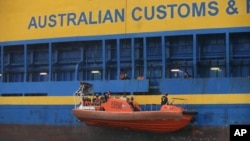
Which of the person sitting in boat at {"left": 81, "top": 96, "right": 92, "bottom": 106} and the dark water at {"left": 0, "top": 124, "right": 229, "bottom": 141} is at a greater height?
the person sitting in boat at {"left": 81, "top": 96, "right": 92, "bottom": 106}

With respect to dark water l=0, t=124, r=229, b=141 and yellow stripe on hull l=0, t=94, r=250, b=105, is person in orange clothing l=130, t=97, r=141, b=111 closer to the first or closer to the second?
yellow stripe on hull l=0, t=94, r=250, b=105

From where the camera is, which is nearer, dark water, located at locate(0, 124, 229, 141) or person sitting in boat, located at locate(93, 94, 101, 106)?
dark water, located at locate(0, 124, 229, 141)

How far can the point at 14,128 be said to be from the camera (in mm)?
12094

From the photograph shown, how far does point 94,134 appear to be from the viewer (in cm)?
1070

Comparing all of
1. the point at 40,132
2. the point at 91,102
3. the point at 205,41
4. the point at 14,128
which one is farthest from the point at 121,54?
the point at 14,128

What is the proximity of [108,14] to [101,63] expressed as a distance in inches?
57.1

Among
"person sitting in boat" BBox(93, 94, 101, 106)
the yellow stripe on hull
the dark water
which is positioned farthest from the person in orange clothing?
"person sitting in boat" BBox(93, 94, 101, 106)

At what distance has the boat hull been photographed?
30.9 ft

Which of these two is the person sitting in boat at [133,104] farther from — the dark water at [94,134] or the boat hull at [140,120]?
the dark water at [94,134]

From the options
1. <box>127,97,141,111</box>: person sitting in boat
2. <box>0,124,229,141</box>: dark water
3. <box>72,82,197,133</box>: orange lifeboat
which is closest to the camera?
<box>72,82,197,133</box>: orange lifeboat

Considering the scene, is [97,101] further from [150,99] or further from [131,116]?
[150,99]

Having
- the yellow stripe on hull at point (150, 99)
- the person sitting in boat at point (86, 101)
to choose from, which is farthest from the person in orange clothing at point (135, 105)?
the person sitting in boat at point (86, 101)

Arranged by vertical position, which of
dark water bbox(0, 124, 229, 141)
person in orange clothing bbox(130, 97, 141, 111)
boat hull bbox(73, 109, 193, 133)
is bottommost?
dark water bbox(0, 124, 229, 141)

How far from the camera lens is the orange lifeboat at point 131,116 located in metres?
9.43
